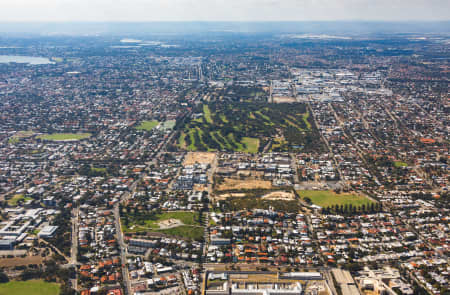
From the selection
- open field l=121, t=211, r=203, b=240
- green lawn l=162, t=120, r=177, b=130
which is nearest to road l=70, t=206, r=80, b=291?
open field l=121, t=211, r=203, b=240

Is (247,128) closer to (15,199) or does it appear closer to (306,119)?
(306,119)

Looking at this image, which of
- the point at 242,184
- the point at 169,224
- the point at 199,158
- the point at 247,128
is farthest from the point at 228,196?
the point at 247,128

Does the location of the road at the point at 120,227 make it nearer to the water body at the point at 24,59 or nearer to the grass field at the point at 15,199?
the grass field at the point at 15,199

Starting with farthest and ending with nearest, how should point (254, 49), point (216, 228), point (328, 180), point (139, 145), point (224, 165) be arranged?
1. point (254, 49)
2. point (139, 145)
3. point (224, 165)
4. point (328, 180)
5. point (216, 228)

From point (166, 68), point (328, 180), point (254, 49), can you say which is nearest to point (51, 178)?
point (328, 180)

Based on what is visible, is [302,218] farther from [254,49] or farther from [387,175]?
[254,49]

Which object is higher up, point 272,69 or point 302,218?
point 272,69

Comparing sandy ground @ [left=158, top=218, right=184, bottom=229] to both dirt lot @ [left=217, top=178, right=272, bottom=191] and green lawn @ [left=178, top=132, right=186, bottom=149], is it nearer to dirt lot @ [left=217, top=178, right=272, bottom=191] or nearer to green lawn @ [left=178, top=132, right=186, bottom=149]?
dirt lot @ [left=217, top=178, right=272, bottom=191]

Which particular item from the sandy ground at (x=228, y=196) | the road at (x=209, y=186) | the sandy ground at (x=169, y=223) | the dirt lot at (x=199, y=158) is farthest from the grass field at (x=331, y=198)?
the sandy ground at (x=169, y=223)
